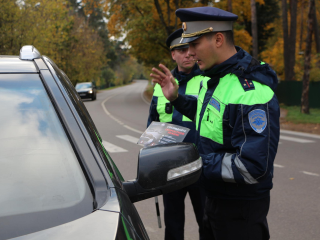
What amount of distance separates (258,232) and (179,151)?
802mm

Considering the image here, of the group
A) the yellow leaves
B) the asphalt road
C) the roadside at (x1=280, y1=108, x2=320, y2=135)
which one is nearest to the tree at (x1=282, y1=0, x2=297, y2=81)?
the yellow leaves

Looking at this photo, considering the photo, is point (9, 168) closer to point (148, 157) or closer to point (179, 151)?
point (148, 157)

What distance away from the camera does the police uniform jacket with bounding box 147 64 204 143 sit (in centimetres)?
315

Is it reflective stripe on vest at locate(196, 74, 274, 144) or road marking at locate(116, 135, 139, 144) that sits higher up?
reflective stripe on vest at locate(196, 74, 274, 144)

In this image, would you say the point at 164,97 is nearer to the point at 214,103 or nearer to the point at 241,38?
the point at 214,103

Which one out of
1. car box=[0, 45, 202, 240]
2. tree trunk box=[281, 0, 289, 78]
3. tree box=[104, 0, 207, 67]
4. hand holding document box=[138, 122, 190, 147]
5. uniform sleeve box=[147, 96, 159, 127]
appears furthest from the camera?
tree trunk box=[281, 0, 289, 78]

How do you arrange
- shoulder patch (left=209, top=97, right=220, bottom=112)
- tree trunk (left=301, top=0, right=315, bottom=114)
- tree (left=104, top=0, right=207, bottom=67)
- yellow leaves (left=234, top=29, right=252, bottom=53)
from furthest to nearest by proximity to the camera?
1. tree (left=104, top=0, right=207, bottom=67)
2. yellow leaves (left=234, top=29, right=252, bottom=53)
3. tree trunk (left=301, top=0, right=315, bottom=114)
4. shoulder patch (left=209, top=97, right=220, bottom=112)

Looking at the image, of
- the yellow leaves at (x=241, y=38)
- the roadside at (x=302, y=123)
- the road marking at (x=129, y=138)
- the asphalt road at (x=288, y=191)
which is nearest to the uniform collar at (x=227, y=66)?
the asphalt road at (x=288, y=191)

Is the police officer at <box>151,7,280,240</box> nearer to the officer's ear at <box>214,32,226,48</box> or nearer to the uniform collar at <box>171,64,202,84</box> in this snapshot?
the officer's ear at <box>214,32,226,48</box>

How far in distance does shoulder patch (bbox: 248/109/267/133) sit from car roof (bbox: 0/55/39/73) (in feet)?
3.62

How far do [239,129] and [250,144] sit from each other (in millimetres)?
96

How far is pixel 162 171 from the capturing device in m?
1.60

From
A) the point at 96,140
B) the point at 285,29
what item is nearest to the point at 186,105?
the point at 96,140

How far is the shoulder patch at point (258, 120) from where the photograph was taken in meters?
1.90
